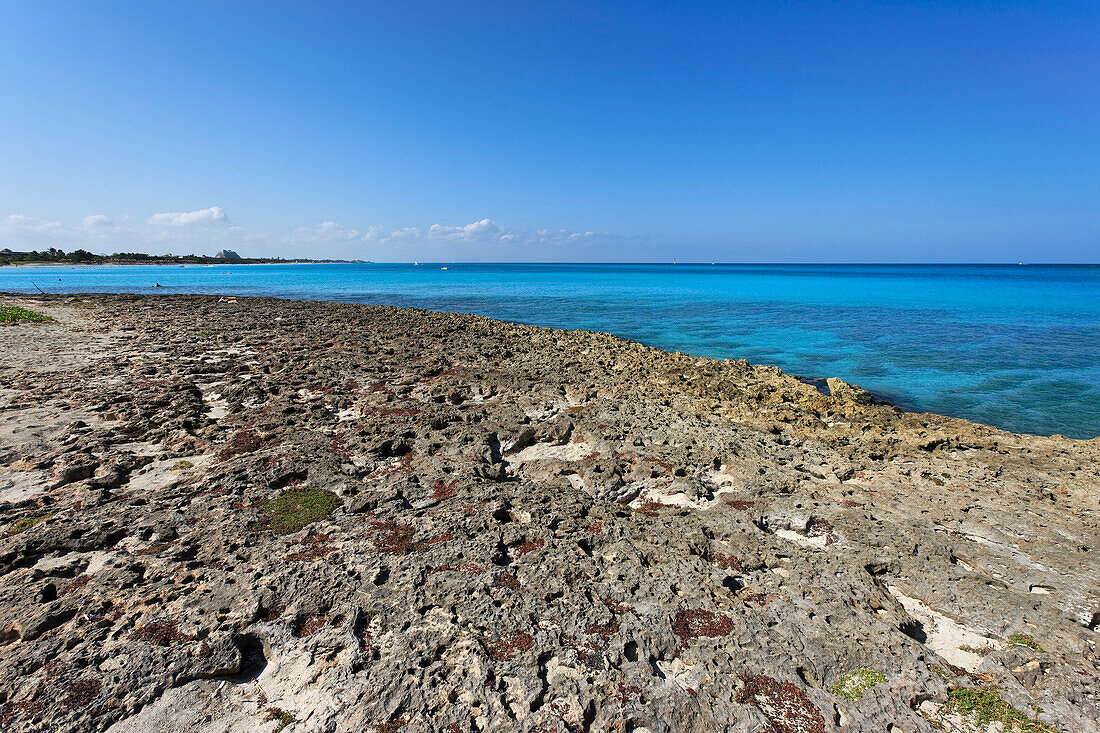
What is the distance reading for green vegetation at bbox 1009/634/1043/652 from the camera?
12.6 feet

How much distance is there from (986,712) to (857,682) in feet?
2.60

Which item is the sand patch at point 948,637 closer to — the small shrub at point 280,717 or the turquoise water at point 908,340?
the small shrub at point 280,717

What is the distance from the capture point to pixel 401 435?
796 cm

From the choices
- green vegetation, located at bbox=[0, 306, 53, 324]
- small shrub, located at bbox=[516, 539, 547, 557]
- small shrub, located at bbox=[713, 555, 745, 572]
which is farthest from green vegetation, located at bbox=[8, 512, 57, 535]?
green vegetation, located at bbox=[0, 306, 53, 324]

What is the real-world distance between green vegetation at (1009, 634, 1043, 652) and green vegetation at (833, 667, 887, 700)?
1.37 metres

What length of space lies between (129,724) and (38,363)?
1422 cm

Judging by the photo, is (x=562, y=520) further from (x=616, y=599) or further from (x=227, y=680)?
(x=227, y=680)

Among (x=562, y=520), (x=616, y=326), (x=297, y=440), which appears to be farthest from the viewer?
(x=616, y=326)

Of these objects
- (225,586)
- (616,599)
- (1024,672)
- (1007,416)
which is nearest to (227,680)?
(225,586)

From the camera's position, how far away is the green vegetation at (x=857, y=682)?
351 centimetres

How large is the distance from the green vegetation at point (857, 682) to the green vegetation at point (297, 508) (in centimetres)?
526

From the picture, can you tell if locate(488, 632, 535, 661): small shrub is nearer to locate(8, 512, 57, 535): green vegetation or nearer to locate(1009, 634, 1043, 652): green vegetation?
locate(1009, 634, 1043, 652): green vegetation

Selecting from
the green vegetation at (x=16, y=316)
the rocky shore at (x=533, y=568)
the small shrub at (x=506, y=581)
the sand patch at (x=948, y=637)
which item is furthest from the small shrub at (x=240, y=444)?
the green vegetation at (x=16, y=316)

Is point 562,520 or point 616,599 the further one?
point 562,520
